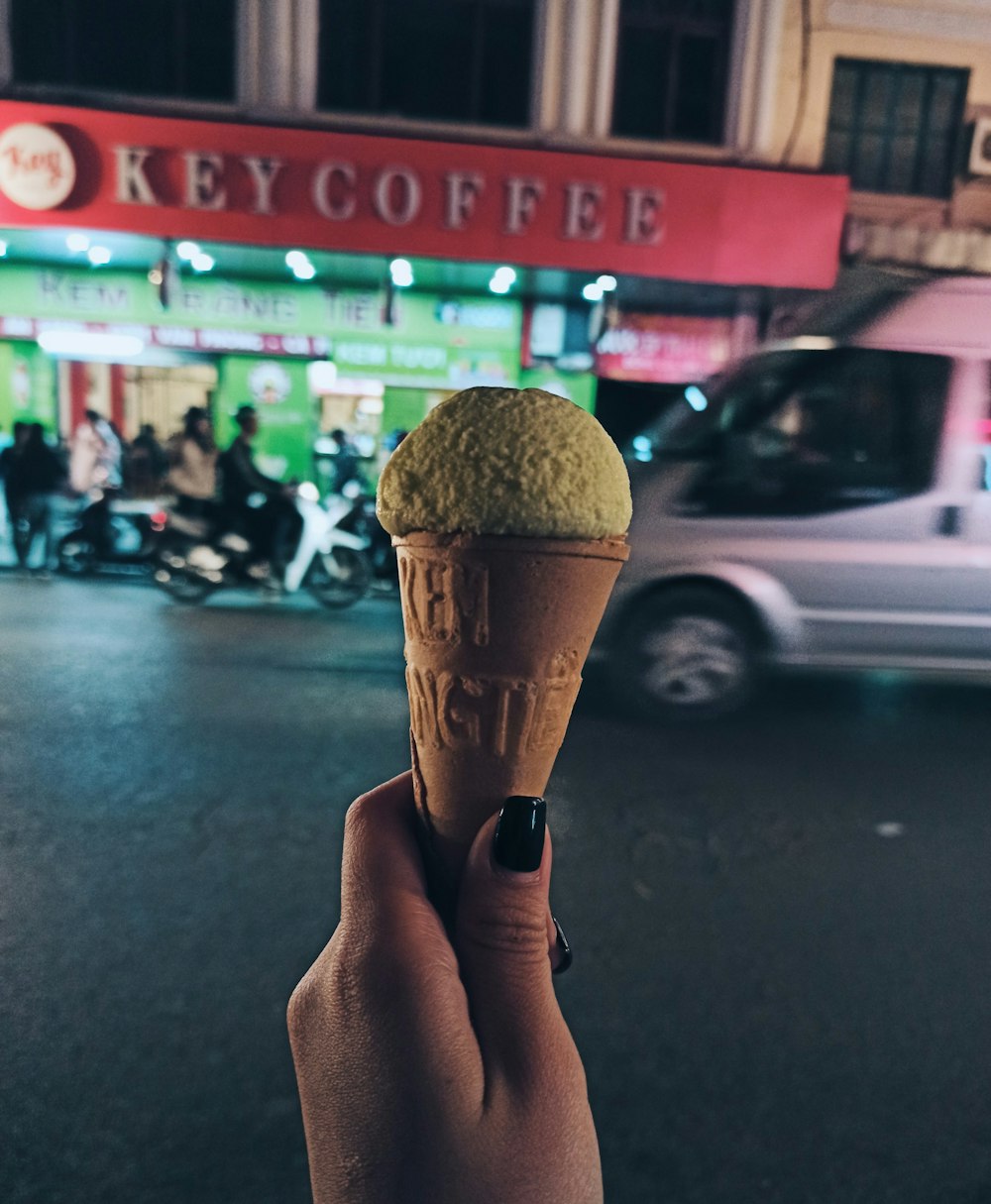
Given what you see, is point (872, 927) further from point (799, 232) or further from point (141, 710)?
point (799, 232)

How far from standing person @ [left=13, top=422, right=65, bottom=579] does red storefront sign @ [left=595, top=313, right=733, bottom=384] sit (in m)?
6.83

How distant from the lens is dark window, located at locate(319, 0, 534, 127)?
426 inches

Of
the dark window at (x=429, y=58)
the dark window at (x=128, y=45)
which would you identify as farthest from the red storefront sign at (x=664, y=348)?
the dark window at (x=128, y=45)

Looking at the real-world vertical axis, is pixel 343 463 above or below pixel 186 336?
below

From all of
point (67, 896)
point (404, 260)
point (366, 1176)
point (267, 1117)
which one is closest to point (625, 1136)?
point (267, 1117)

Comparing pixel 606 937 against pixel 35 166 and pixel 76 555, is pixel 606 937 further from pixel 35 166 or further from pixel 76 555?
pixel 35 166

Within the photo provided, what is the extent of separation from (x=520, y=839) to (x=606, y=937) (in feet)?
6.75

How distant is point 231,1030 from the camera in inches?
96.5

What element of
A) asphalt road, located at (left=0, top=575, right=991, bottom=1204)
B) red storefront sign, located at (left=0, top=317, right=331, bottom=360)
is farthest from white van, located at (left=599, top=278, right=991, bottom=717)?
red storefront sign, located at (left=0, top=317, right=331, bottom=360)

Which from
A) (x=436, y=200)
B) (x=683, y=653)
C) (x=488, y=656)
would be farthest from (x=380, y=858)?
(x=436, y=200)

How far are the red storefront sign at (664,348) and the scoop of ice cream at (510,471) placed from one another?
11.1 metres

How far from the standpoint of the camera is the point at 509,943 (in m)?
1.10

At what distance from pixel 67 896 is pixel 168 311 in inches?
417

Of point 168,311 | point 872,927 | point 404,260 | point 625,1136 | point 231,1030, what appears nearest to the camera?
point 625,1136
